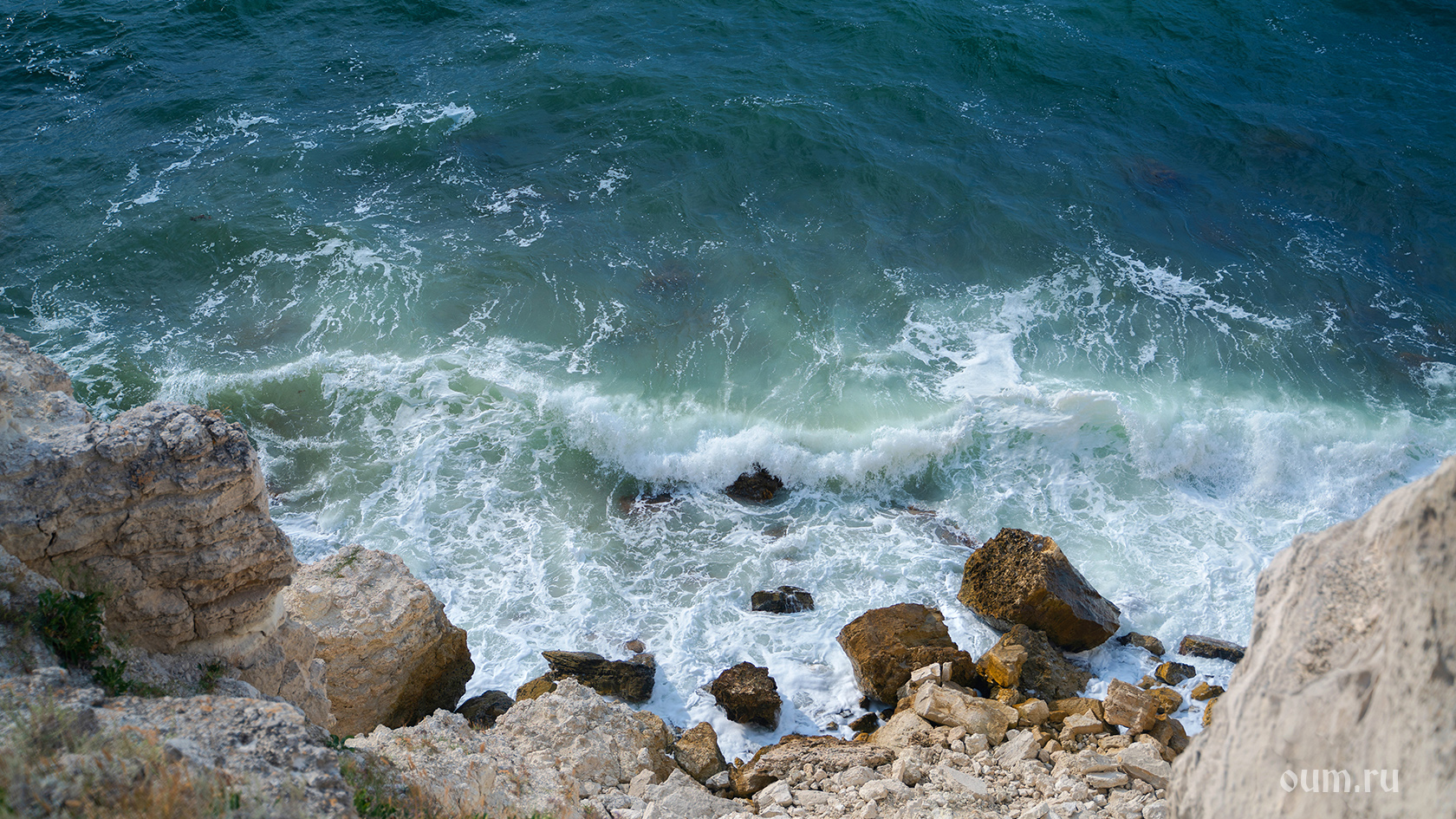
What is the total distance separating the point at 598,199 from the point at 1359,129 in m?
21.2

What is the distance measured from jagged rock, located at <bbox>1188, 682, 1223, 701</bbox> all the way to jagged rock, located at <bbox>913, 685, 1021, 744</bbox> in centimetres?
316

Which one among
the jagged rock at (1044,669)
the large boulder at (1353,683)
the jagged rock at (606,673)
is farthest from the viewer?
the jagged rock at (606,673)

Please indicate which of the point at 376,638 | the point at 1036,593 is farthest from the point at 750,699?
the point at 376,638

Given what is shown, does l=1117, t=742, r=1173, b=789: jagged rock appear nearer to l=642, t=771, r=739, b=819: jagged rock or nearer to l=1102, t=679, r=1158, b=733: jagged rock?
l=1102, t=679, r=1158, b=733: jagged rock

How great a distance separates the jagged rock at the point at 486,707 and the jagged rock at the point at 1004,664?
616cm

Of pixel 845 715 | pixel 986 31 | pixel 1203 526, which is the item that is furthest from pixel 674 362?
pixel 986 31

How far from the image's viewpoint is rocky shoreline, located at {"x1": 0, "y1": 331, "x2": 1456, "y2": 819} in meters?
4.73

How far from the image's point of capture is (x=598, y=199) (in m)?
21.3

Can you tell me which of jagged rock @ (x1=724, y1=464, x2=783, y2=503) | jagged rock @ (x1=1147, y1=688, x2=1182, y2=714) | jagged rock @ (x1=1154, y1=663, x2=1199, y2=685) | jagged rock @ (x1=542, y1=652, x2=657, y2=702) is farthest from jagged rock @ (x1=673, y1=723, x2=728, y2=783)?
jagged rock @ (x1=1154, y1=663, x2=1199, y2=685)

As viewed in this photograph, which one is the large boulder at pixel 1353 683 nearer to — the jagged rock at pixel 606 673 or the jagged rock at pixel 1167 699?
the jagged rock at pixel 1167 699

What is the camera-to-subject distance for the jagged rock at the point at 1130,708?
10.4 m

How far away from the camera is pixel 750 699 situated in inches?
457

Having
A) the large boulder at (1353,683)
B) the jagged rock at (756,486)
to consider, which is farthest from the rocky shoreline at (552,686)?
the jagged rock at (756,486)

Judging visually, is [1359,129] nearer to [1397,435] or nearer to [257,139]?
[1397,435]
